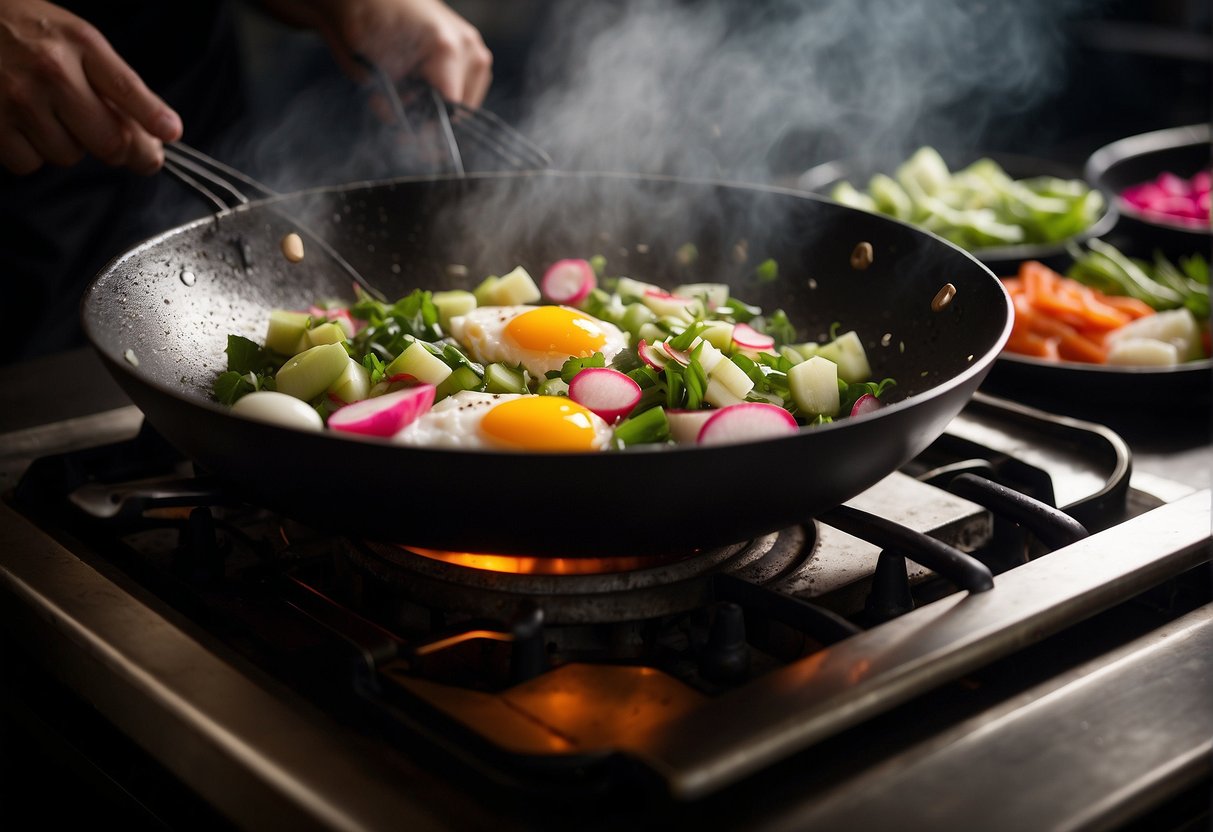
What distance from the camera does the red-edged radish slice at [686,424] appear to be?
1.22m

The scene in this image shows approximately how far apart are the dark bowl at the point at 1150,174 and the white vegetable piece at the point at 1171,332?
38 cm

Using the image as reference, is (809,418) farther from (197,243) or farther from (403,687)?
(197,243)

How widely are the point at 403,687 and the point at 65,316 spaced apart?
176 centimetres

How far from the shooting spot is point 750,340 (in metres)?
1.51

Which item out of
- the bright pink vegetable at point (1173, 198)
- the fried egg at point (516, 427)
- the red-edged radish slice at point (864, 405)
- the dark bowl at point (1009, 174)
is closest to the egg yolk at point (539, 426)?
the fried egg at point (516, 427)

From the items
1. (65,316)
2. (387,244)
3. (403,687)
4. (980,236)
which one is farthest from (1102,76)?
(403,687)

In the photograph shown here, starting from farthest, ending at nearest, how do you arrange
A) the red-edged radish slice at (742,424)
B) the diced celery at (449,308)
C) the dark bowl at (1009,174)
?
the dark bowl at (1009,174), the diced celery at (449,308), the red-edged radish slice at (742,424)

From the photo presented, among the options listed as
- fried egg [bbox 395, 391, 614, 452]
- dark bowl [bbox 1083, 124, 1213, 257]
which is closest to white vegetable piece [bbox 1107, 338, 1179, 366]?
dark bowl [bbox 1083, 124, 1213, 257]

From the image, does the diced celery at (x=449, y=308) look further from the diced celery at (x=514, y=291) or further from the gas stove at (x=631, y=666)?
the gas stove at (x=631, y=666)

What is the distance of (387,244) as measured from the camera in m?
1.83

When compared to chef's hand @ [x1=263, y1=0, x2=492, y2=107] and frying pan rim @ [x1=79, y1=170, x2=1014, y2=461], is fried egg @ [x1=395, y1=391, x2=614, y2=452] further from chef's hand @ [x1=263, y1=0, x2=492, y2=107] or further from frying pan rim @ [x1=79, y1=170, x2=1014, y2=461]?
chef's hand @ [x1=263, y1=0, x2=492, y2=107]

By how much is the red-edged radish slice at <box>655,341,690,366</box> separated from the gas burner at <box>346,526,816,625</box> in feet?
0.81

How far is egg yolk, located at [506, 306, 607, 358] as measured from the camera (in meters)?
1.44

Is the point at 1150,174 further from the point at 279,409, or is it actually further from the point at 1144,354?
the point at 279,409
